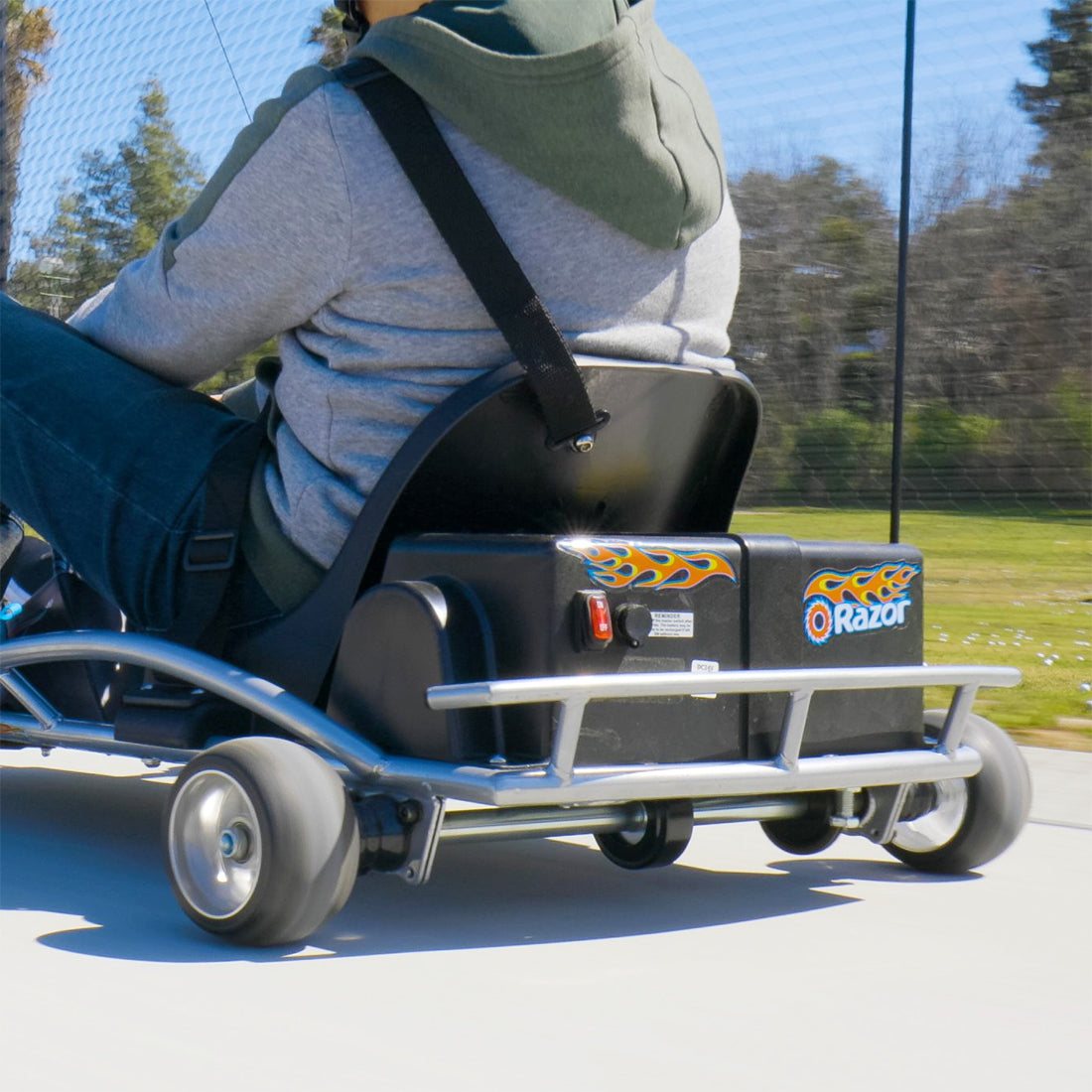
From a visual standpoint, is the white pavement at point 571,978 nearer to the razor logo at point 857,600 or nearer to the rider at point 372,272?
the razor logo at point 857,600

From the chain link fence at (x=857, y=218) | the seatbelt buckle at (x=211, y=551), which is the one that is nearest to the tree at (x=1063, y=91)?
the chain link fence at (x=857, y=218)

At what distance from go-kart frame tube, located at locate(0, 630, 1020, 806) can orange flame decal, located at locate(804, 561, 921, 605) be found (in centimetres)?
13

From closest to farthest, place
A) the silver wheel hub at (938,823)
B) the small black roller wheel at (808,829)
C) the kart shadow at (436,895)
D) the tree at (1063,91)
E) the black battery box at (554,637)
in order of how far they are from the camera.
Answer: the black battery box at (554,637), the kart shadow at (436,895), the small black roller wheel at (808,829), the silver wheel hub at (938,823), the tree at (1063,91)

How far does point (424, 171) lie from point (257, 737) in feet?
2.72

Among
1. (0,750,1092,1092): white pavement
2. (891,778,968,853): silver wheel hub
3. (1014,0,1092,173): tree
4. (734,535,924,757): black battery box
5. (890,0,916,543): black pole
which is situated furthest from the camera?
(1014,0,1092,173): tree

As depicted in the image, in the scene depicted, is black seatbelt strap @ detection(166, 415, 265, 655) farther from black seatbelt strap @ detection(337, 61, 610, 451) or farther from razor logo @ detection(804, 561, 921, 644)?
razor logo @ detection(804, 561, 921, 644)

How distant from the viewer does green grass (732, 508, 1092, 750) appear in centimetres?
526

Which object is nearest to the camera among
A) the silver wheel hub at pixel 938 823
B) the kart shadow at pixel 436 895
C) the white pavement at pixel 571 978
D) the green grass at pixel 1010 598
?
the white pavement at pixel 571 978

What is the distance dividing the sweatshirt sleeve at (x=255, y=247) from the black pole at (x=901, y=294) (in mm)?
2795

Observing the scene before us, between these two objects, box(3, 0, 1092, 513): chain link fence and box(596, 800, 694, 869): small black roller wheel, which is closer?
box(596, 800, 694, 869): small black roller wheel

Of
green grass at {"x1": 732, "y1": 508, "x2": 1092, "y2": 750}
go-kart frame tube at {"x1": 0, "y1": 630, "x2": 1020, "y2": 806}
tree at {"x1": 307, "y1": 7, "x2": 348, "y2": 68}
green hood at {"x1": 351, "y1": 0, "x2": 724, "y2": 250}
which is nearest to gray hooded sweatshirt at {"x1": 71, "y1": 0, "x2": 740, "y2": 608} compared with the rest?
green hood at {"x1": 351, "y1": 0, "x2": 724, "y2": 250}

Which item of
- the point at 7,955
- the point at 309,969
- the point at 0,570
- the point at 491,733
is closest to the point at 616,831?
the point at 491,733

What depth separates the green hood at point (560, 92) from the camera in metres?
2.46

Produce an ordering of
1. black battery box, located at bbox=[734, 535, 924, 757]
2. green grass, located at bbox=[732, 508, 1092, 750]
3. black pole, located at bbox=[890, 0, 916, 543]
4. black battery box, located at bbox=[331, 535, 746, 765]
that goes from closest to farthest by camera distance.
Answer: black battery box, located at bbox=[331, 535, 746, 765], black battery box, located at bbox=[734, 535, 924, 757], black pole, located at bbox=[890, 0, 916, 543], green grass, located at bbox=[732, 508, 1092, 750]
